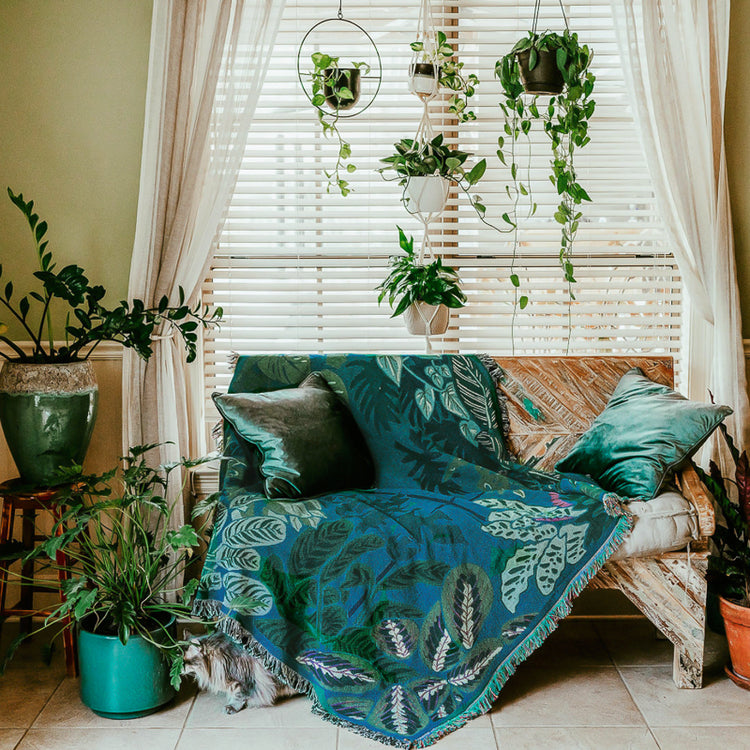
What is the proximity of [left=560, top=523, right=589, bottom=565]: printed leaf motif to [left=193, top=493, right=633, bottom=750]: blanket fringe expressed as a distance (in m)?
0.04

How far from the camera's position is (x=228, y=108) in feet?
9.86

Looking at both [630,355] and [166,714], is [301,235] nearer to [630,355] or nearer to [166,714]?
[630,355]

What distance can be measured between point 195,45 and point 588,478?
80.1 inches

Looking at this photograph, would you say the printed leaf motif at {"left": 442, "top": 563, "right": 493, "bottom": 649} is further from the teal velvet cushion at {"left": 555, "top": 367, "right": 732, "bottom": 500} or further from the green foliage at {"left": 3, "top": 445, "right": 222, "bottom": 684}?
the green foliage at {"left": 3, "top": 445, "right": 222, "bottom": 684}

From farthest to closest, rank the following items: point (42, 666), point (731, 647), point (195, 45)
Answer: point (195, 45)
point (42, 666)
point (731, 647)

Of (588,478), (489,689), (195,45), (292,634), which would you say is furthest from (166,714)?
(195,45)

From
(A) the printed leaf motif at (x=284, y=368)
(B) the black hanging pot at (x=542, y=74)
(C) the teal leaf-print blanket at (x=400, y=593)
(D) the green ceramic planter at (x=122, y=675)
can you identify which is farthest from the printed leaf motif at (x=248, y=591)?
(B) the black hanging pot at (x=542, y=74)

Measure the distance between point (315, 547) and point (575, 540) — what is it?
735 millimetres

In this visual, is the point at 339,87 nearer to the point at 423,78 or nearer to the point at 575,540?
the point at 423,78

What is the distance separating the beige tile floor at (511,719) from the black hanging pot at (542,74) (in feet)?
6.20

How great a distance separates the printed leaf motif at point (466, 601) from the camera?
226 centimetres

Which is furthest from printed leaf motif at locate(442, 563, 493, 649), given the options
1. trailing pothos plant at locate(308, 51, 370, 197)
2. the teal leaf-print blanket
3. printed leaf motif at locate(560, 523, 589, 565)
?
trailing pothos plant at locate(308, 51, 370, 197)

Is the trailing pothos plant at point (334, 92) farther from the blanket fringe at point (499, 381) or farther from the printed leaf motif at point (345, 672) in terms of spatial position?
the printed leaf motif at point (345, 672)

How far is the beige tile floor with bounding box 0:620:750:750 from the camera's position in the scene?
221 centimetres
